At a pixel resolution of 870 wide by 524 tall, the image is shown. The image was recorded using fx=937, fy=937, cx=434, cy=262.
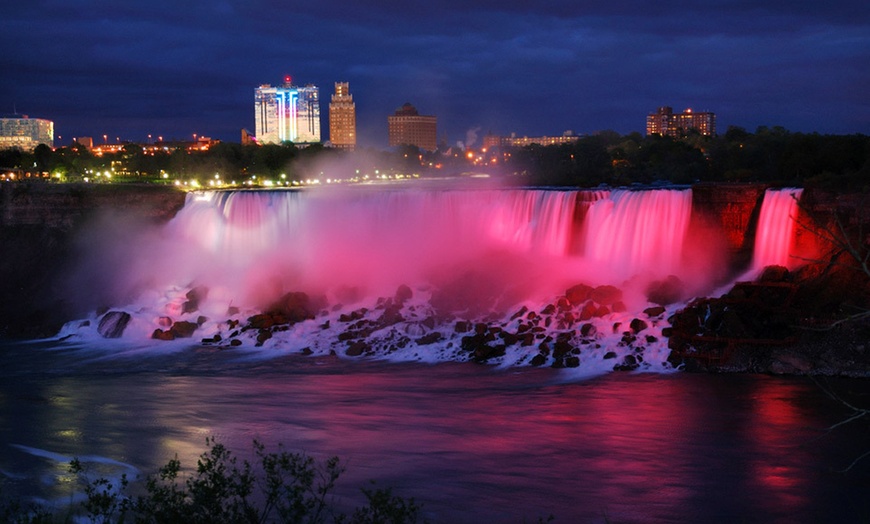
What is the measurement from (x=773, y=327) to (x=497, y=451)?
1072 centimetres

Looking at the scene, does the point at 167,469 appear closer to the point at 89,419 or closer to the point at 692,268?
the point at 89,419

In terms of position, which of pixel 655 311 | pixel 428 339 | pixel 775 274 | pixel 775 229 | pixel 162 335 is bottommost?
pixel 162 335

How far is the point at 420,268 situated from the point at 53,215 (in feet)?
60.8

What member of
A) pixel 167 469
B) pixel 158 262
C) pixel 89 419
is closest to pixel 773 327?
pixel 89 419

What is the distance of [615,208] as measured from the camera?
111ft

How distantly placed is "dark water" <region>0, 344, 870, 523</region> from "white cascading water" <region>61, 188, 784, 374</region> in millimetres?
2700

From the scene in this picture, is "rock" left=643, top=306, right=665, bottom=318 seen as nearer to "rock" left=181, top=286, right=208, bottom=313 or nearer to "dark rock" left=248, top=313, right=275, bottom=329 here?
"dark rock" left=248, top=313, right=275, bottom=329

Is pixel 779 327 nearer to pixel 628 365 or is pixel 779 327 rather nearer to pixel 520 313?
pixel 628 365

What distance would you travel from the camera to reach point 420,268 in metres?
36.4

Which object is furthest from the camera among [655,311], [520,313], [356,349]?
[520,313]

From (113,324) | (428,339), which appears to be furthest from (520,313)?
(113,324)

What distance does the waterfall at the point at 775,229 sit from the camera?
2957cm

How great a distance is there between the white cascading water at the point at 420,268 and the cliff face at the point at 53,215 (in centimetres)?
172

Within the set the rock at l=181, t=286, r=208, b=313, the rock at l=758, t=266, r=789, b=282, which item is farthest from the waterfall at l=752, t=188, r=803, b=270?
the rock at l=181, t=286, r=208, b=313
